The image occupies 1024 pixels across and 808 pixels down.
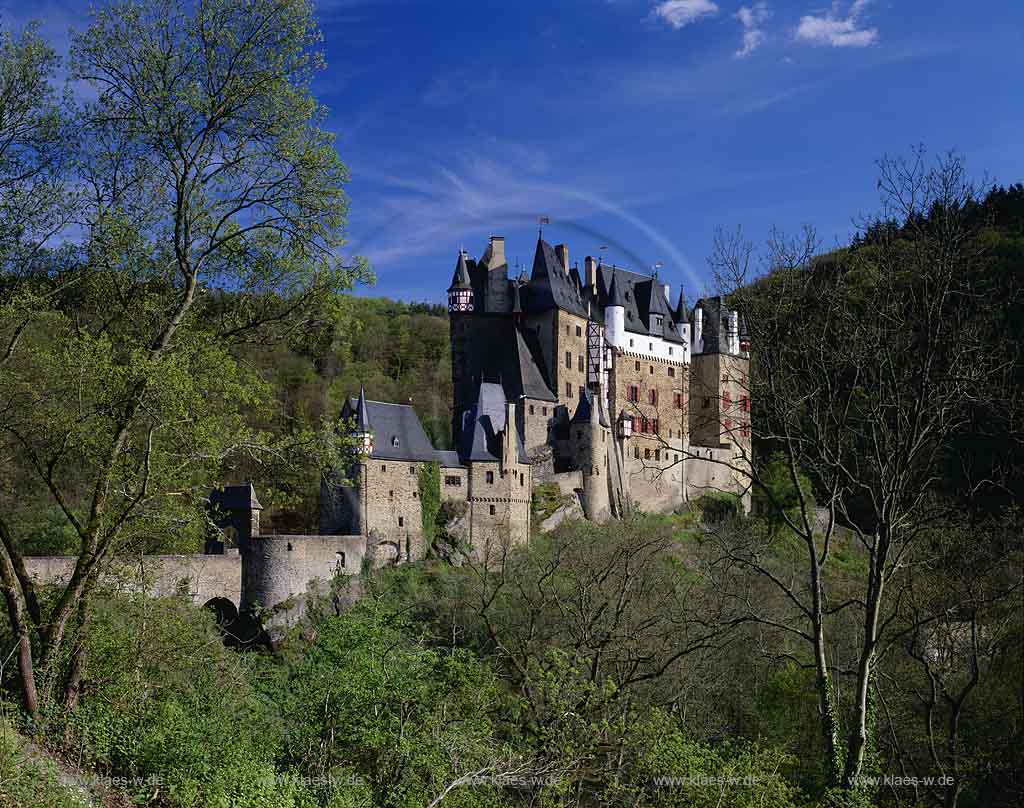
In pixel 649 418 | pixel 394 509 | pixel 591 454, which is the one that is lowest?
pixel 394 509

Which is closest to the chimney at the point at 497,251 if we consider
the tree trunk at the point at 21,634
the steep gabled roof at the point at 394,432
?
the steep gabled roof at the point at 394,432

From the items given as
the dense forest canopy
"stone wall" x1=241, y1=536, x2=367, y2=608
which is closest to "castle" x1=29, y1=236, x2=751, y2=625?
"stone wall" x1=241, y1=536, x2=367, y2=608

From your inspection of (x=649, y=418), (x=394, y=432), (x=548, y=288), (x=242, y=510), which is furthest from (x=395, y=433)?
(x=649, y=418)

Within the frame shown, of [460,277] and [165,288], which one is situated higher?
[460,277]

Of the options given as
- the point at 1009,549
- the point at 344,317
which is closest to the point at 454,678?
the point at 344,317

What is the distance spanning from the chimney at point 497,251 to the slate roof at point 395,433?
10656 mm

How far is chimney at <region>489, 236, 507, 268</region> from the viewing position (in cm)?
4328

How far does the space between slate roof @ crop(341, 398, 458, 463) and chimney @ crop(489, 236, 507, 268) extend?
35.0ft

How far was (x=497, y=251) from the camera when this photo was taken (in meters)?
43.4

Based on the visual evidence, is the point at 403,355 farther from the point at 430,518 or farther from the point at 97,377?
the point at 97,377

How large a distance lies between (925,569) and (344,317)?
1499 centimetres

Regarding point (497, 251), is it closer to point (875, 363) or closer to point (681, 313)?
point (681, 313)

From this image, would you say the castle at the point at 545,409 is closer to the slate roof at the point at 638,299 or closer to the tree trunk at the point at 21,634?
the slate roof at the point at 638,299

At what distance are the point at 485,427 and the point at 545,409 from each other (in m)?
4.43
